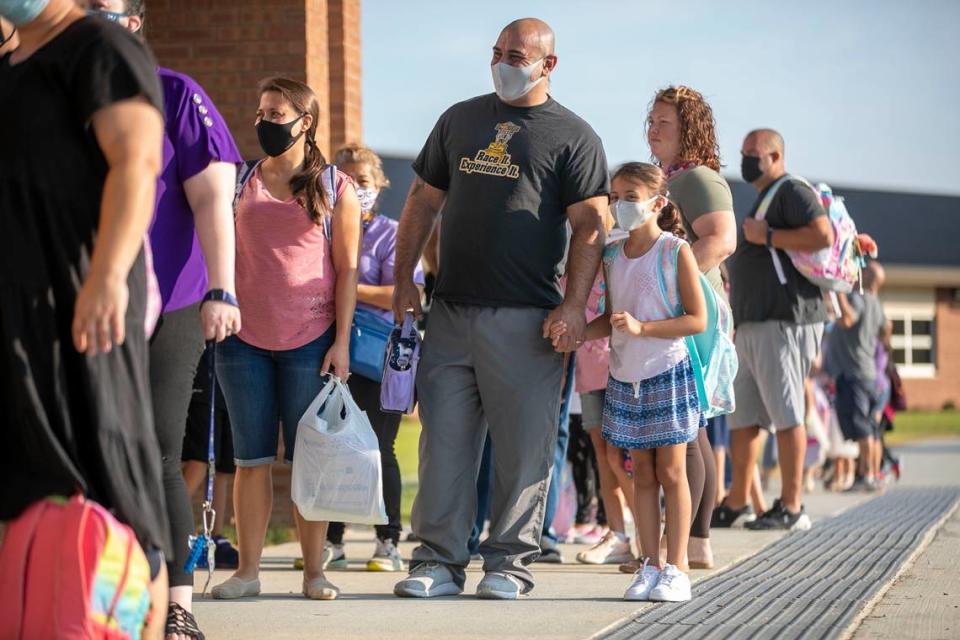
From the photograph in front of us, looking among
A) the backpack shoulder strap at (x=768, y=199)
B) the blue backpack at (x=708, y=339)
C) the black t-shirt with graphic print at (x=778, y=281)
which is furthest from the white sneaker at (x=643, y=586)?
the backpack shoulder strap at (x=768, y=199)

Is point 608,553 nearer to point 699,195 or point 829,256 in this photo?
point 699,195

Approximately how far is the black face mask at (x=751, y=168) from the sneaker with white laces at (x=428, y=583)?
393 centimetres

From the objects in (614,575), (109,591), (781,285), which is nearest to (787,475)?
(781,285)

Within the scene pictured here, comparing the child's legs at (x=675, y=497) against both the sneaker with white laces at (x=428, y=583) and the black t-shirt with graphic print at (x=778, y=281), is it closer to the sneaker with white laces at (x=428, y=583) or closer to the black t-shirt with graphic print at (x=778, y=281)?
the sneaker with white laces at (x=428, y=583)

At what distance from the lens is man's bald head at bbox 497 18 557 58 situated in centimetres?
645

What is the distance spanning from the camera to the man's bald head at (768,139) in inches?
371

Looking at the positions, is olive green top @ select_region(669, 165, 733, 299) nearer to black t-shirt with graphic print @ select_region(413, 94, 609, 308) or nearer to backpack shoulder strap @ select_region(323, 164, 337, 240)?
black t-shirt with graphic print @ select_region(413, 94, 609, 308)

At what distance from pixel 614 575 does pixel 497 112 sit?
7.70 feet

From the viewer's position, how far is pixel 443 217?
21.9ft

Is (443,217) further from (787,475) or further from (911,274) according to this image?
(911,274)

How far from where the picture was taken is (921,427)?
30.8m

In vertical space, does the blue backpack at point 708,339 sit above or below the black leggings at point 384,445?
above

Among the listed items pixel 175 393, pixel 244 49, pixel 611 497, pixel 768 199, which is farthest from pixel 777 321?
pixel 175 393

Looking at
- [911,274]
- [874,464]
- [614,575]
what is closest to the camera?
[614,575]
